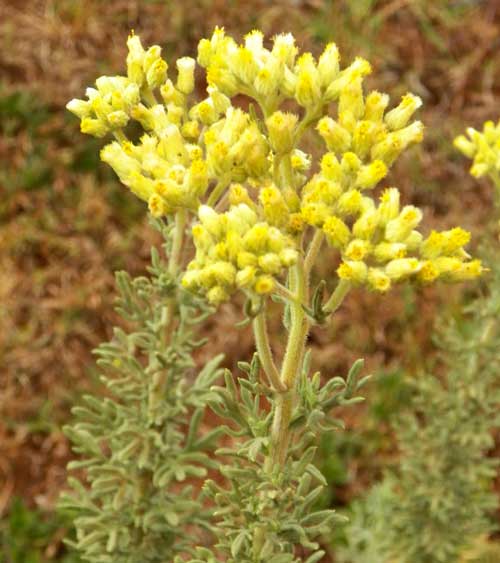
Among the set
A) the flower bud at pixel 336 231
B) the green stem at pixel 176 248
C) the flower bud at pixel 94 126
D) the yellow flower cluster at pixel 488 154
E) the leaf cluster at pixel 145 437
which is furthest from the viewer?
the yellow flower cluster at pixel 488 154

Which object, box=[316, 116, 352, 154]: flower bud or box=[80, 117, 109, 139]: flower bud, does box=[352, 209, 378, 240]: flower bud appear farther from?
box=[80, 117, 109, 139]: flower bud

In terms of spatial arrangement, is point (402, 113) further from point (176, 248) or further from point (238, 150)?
point (176, 248)

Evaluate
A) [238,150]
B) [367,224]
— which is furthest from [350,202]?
[238,150]

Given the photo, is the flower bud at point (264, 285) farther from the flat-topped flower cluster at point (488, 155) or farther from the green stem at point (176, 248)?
the flat-topped flower cluster at point (488, 155)

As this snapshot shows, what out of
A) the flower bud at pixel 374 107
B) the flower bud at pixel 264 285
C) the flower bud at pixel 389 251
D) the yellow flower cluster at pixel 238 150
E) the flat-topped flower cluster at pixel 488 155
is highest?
the flat-topped flower cluster at pixel 488 155

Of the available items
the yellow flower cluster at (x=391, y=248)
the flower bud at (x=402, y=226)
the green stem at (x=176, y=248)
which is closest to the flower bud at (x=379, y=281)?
the yellow flower cluster at (x=391, y=248)

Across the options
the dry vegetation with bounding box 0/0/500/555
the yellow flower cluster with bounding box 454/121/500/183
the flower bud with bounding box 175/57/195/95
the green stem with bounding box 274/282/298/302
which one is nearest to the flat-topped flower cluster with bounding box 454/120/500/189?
the yellow flower cluster with bounding box 454/121/500/183

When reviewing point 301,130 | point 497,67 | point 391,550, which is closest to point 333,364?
point 391,550

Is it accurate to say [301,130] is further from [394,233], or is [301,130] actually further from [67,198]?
[67,198]
